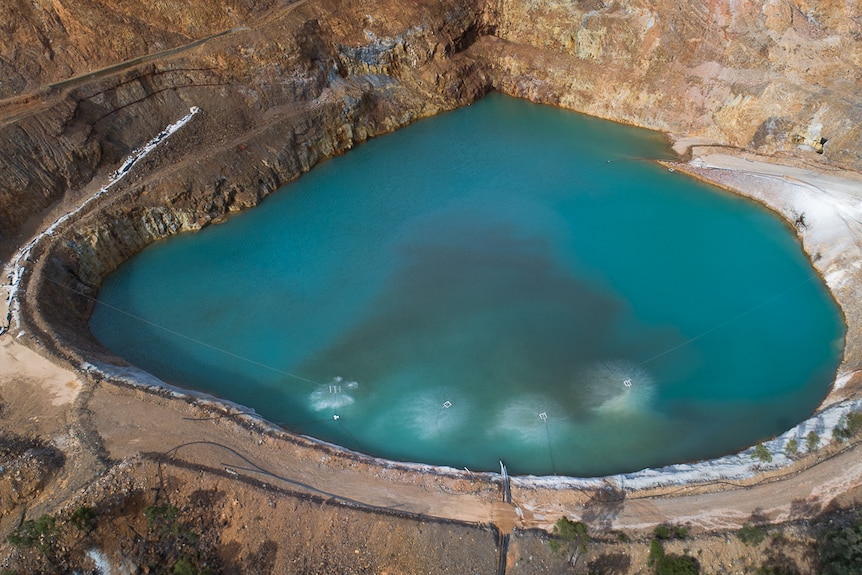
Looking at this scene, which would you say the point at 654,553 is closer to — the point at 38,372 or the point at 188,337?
the point at 188,337

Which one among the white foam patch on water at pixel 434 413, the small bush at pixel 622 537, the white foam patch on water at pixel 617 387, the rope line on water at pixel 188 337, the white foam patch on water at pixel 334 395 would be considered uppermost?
the rope line on water at pixel 188 337

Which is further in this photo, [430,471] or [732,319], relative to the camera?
[732,319]

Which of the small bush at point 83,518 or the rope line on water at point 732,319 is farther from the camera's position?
the rope line on water at point 732,319

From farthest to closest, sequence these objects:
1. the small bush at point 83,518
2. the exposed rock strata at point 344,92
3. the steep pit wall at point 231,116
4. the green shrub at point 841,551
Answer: the exposed rock strata at point 344,92 → the steep pit wall at point 231,116 → the small bush at point 83,518 → the green shrub at point 841,551

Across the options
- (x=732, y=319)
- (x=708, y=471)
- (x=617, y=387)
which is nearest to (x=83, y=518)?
(x=617, y=387)

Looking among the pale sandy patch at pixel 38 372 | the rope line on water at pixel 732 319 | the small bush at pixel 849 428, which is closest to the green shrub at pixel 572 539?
the rope line on water at pixel 732 319

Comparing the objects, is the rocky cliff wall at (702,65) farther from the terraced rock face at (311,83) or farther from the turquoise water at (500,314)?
the turquoise water at (500,314)
